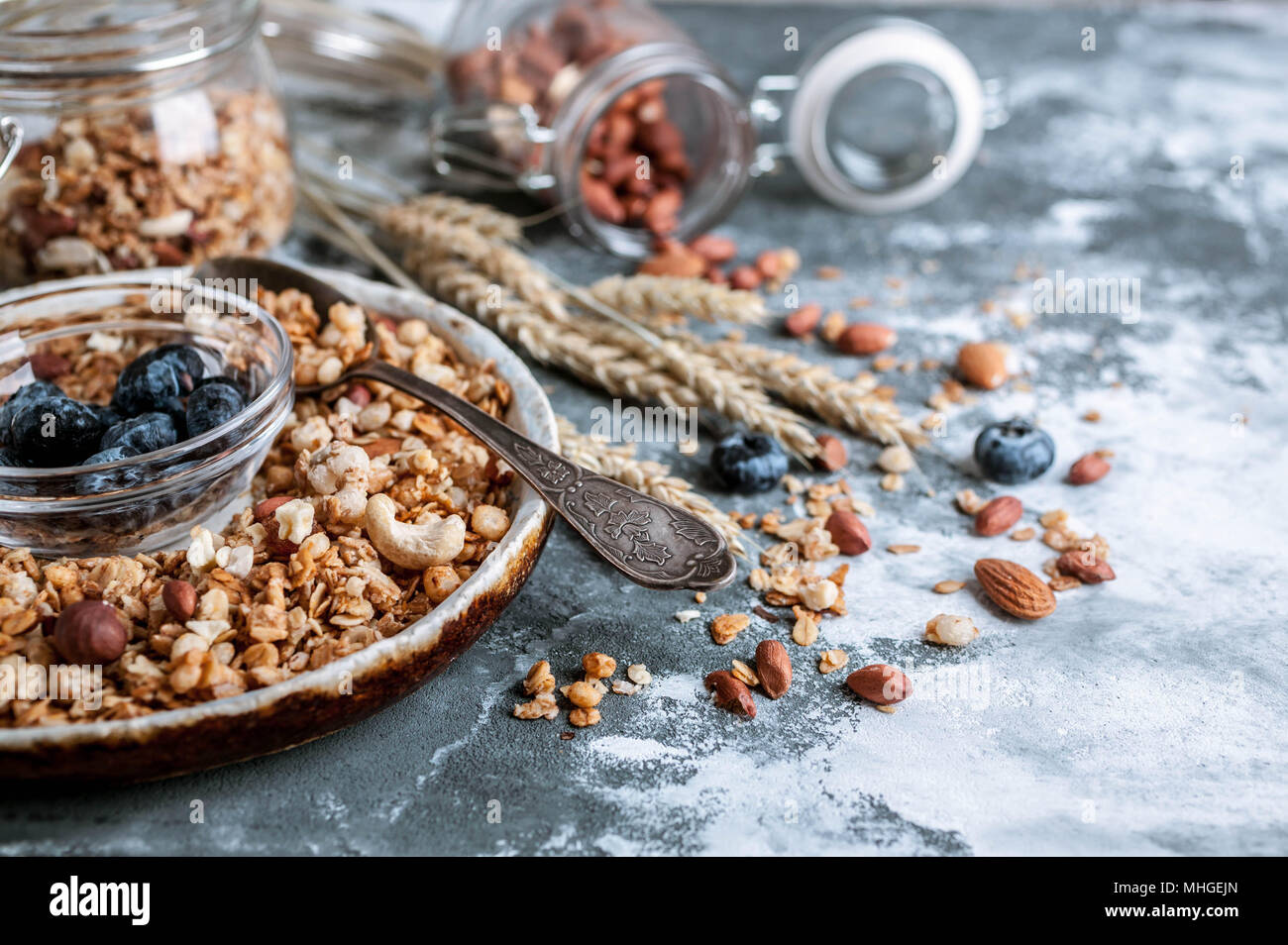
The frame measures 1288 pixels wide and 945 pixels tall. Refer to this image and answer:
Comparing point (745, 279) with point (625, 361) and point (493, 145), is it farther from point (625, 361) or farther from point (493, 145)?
point (493, 145)

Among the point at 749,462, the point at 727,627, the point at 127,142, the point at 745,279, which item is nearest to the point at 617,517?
the point at 727,627

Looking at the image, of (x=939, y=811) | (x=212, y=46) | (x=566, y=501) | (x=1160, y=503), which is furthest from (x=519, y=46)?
(x=939, y=811)

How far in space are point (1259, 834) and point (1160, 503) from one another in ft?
1.47

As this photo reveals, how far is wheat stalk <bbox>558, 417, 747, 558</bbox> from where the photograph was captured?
1.13m

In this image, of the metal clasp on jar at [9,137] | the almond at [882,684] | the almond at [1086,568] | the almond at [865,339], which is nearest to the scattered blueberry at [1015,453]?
the almond at [1086,568]

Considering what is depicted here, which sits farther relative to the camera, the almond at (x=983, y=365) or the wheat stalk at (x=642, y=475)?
the almond at (x=983, y=365)

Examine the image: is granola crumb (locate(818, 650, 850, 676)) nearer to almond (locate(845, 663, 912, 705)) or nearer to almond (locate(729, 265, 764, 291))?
almond (locate(845, 663, 912, 705))

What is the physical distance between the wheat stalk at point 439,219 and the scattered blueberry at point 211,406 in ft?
1.80

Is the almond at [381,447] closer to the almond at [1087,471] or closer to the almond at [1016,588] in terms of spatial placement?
the almond at [1016,588]

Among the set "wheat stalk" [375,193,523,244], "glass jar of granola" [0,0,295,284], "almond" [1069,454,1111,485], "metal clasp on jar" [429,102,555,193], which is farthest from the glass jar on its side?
"almond" [1069,454,1111,485]

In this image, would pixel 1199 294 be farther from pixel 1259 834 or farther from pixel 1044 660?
pixel 1259 834

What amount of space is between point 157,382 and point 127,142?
43 centimetres

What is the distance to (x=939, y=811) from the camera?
0.89 m

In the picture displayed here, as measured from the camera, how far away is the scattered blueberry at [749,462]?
1.23 metres
